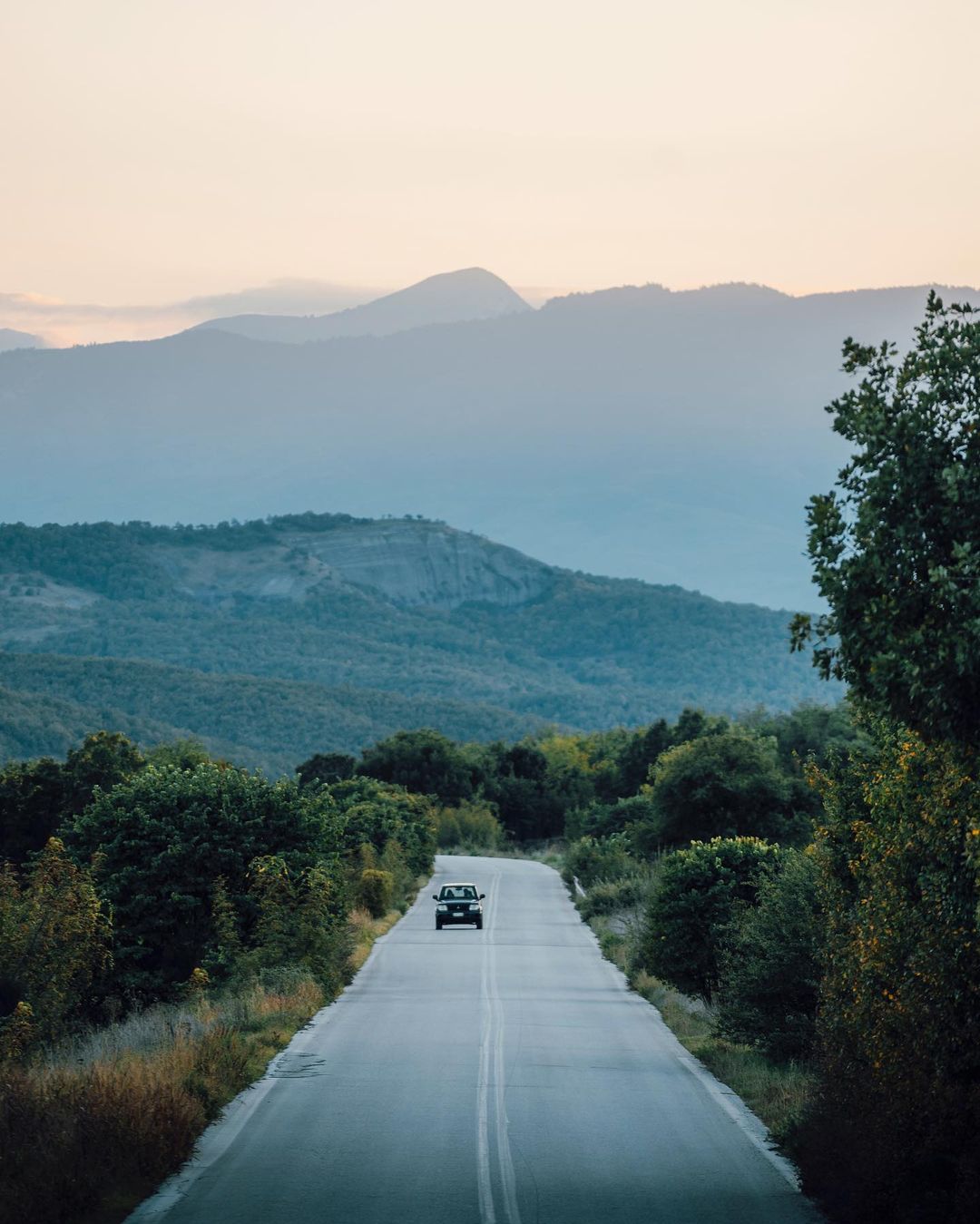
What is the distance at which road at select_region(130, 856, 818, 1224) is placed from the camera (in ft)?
40.5

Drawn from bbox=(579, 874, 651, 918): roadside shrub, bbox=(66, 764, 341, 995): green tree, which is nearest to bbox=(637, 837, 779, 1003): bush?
bbox=(66, 764, 341, 995): green tree

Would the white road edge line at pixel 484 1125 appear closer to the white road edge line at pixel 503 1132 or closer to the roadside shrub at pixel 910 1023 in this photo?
the white road edge line at pixel 503 1132

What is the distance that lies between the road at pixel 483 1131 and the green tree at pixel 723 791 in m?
19.4

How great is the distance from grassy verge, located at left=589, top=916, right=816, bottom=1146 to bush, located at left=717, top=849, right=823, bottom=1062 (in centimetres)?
36

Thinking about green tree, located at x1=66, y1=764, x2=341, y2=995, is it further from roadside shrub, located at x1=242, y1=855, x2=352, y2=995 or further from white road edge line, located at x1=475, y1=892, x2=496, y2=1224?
white road edge line, located at x1=475, y1=892, x2=496, y2=1224

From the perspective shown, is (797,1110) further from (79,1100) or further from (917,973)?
(79,1100)

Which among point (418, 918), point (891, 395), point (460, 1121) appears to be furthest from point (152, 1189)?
point (418, 918)

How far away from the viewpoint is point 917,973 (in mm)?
11641

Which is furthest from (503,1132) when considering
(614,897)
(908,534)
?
(614,897)

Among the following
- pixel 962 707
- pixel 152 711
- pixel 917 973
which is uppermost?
pixel 962 707

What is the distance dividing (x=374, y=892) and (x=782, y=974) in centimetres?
3192

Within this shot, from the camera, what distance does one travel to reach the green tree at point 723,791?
4756 centimetres

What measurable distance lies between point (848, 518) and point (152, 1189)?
23.4 ft

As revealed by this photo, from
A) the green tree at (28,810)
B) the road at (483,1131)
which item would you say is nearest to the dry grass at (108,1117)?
the road at (483,1131)
